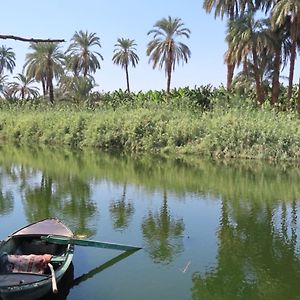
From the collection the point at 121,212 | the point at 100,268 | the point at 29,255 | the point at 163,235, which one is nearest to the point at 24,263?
the point at 29,255

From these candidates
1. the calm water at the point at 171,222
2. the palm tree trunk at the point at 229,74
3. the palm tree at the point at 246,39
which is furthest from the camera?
the palm tree trunk at the point at 229,74

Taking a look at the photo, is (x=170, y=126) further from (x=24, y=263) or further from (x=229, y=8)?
(x=24, y=263)

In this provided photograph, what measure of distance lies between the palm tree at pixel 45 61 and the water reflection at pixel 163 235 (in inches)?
1646

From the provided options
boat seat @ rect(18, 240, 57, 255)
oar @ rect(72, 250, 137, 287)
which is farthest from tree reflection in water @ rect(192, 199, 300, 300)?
boat seat @ rect(18, 240, 57, 255)

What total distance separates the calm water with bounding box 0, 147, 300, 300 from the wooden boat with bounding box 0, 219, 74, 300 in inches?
23.8

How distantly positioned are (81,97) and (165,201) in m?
42.9

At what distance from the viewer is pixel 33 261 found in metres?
8.91

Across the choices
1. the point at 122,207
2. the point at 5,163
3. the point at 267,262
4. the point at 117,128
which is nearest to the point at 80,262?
the point at 267,262

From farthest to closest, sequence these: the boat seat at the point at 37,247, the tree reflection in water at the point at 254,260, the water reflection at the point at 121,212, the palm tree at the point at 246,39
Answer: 1. the palm tree at the point at 246,39
2. the water reflection at the point at 121,212
3. the boat seat at the point at 37,247
4. the tree reflection in water at the point at 254,260

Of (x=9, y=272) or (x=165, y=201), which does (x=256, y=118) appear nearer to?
(x=165, y=201)

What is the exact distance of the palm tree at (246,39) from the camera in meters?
38.2

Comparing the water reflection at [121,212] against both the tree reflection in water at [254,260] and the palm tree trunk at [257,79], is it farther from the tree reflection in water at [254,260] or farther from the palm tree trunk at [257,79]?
the palm tree trunk at [257,79]

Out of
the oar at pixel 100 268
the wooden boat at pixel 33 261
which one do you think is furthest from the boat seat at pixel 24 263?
the oar at pixel 100 268

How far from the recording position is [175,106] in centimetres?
4369
